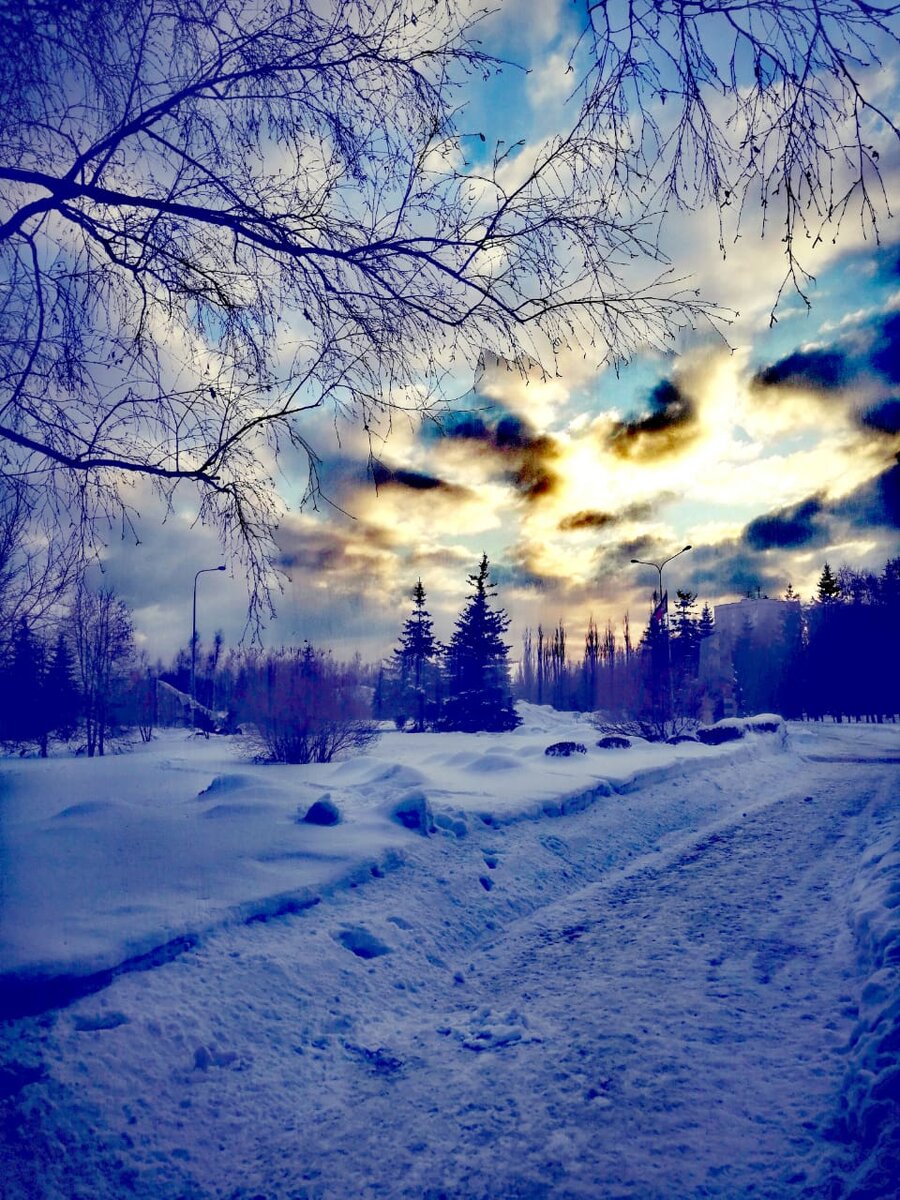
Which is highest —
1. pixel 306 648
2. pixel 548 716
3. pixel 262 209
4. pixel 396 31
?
pixel 396 31

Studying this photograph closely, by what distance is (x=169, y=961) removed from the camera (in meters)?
4.20

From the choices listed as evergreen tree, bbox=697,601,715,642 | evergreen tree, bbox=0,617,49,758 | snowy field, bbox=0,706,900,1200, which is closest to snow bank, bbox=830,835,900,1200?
snowy field, bbox=0,706,900,1200

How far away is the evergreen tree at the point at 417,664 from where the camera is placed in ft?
131

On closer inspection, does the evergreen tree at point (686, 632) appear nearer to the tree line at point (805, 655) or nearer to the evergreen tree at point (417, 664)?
the tree line at point (805, 655)

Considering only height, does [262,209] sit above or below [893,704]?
above

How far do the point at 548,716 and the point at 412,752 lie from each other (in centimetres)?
2967

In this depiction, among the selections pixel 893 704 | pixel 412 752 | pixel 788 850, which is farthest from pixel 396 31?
pixel 893 704

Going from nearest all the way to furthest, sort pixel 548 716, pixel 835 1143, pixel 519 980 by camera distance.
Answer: pixel 835 1143 → pixel 519 980 → pixel 548 716

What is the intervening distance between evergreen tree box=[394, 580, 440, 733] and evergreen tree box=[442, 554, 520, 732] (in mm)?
5116

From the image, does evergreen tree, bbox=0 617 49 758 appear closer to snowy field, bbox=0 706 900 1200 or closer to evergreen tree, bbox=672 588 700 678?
snowy field, bbox=0 706 900 1200

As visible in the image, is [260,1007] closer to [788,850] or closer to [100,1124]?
[100,1124]

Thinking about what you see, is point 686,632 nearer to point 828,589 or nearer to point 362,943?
point 828,589

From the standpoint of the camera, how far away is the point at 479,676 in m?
33.4

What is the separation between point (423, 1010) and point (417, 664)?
36160 mm
